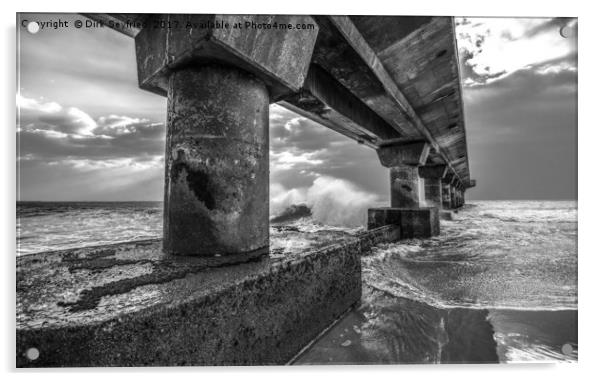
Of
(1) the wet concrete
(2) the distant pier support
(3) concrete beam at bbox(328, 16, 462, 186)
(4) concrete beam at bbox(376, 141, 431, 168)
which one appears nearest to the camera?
(3) concrete beam at bbox(328, 16, 462, 186)

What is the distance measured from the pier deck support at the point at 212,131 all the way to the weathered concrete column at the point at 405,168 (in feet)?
22.8

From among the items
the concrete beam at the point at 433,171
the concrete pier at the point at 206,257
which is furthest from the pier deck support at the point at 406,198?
the concrete beam at the point at 433,171

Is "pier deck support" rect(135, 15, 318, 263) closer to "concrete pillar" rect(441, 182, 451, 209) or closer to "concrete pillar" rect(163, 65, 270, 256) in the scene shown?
"concrete pillar" rect(163, 65, 270, 256)

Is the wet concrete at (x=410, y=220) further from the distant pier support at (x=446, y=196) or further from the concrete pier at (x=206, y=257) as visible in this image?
the distant pier support at (x=446, y=196)

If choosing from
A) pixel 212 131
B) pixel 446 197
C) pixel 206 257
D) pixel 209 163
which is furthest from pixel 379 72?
pixel 446 197

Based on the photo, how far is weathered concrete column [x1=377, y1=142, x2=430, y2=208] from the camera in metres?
8.05

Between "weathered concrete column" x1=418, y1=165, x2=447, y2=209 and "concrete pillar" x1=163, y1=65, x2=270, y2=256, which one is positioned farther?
"weathered concrete column" x1=418, y1=165, x2=447, y2=209

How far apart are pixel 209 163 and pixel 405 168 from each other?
758cm

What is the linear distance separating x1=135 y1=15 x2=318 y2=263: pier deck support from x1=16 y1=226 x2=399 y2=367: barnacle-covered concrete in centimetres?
21

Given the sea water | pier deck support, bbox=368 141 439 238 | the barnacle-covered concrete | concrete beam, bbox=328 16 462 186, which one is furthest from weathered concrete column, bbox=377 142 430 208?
the barnacle-covered concrete

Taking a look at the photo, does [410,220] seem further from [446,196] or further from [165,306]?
[446,196]

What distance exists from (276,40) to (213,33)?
1.88 feet

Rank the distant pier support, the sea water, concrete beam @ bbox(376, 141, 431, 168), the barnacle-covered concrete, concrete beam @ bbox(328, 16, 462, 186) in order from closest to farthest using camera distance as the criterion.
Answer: the barnacle-covered concrete → the sea water → concrete beam @ bbox(328, 16, 462, 186) → concrete beam @ bbox(376, 141, 431, 168) → the distant pier support
